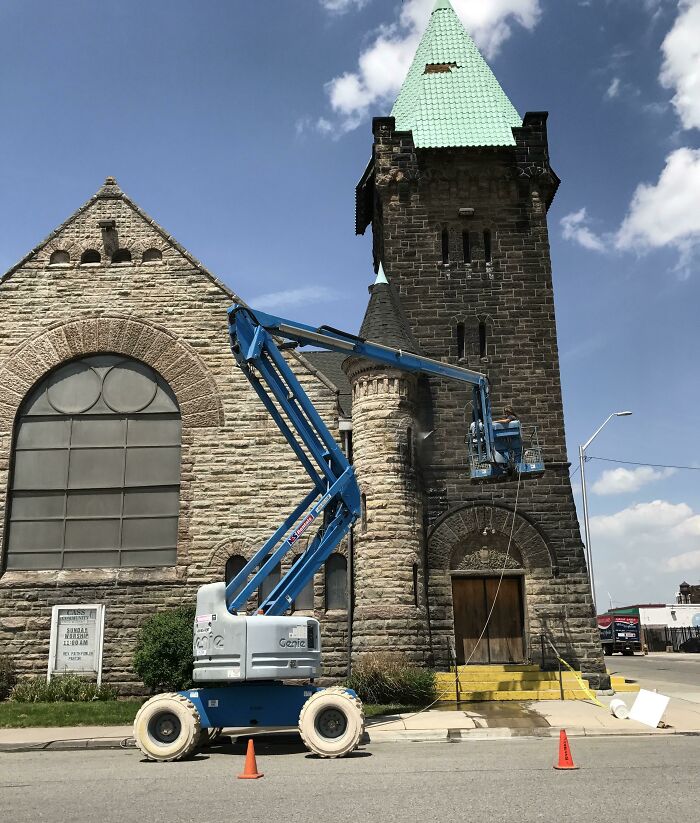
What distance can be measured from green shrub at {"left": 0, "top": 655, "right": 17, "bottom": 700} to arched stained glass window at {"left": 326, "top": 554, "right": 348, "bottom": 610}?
7300 millimetres

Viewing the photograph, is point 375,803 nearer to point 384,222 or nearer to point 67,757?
point 67,757

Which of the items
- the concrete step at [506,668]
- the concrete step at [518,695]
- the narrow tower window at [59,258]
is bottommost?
the concrete step at [518,695]

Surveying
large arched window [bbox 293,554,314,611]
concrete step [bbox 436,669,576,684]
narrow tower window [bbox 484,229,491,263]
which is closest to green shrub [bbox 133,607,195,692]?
large arched window [bbox 293,554,314,611]

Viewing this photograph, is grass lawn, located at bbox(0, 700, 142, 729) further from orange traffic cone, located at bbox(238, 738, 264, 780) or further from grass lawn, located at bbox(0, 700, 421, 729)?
orange traffic cone, located at bbox(238, 738, 264, 780)

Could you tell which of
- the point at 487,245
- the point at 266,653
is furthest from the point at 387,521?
the point at 487,245

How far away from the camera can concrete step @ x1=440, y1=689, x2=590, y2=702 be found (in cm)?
1734

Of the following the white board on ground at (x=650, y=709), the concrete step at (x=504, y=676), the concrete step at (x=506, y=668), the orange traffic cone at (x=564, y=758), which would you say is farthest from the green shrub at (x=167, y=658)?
the orange traffic cone at (x=564, y=758)

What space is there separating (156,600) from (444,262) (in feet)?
Result: 38.1

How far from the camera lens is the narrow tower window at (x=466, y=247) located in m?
22.2

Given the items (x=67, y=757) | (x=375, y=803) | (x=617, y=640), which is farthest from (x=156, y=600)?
(x=617, y=640)

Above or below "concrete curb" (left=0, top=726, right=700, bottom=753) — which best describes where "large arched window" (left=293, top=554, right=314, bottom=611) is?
above

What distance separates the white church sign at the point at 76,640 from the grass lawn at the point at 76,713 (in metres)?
1.26

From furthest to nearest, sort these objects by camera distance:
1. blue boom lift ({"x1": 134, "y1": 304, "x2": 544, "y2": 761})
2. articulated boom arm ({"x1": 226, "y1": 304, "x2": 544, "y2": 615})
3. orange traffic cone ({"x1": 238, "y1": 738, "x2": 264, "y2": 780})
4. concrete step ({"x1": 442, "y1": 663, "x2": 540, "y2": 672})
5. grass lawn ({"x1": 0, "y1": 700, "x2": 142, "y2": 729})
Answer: concrete step ({"x1": 442, "y1": 663, "x2": 540, "y2": 672})
grass lawn ({"x1": 0, "y1": 700, "x2": 142, "y2": 729})
articulated boom arm ({"x1": 226, "y1": 304, "x2": 544, "y2": 615})
blue boom lift ({"x1": 134, "y1": 304, "x2": 544, "y2": 761})
orange traffic cone ({"x1": 238, "y1": 738, "x2": 264, "y2": 780})

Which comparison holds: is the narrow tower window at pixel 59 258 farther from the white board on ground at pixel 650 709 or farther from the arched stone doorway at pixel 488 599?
the white board on ground at pixel 650 709
